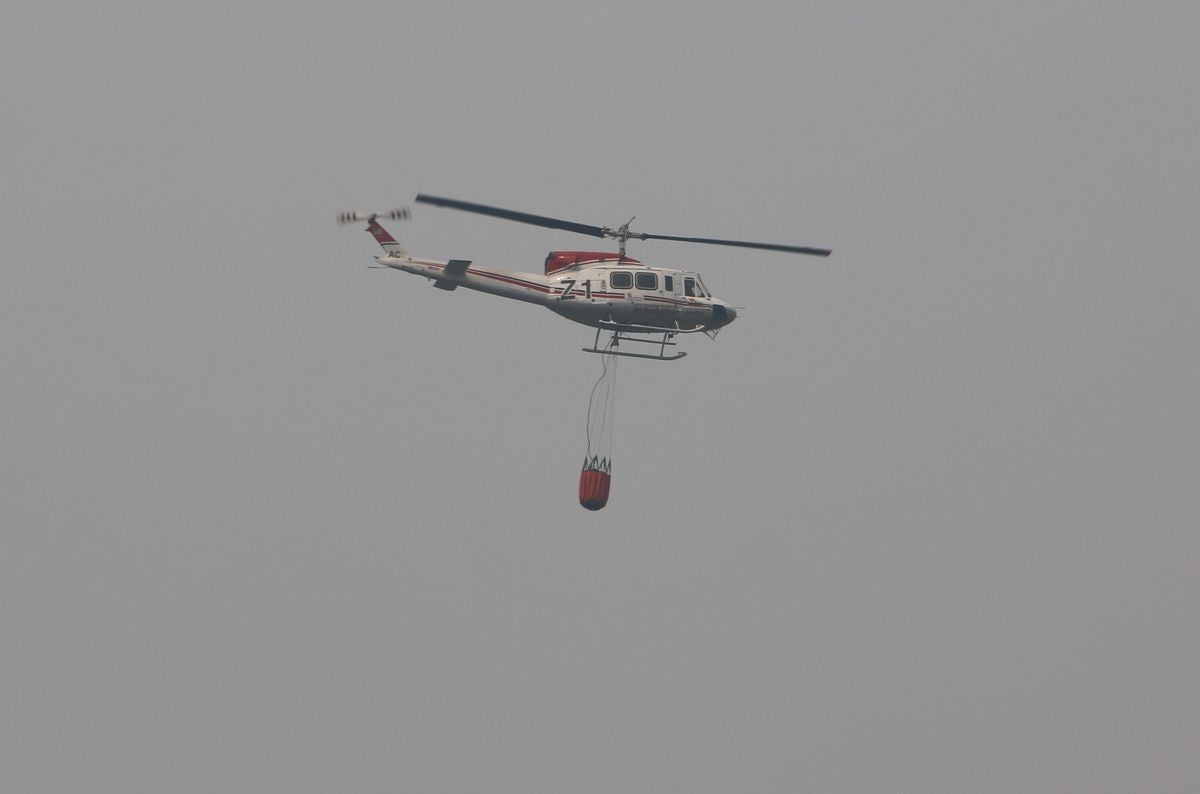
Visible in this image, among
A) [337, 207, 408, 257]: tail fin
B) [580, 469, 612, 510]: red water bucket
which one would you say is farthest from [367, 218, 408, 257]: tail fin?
[580, 469, 612, 510]: red water bucket

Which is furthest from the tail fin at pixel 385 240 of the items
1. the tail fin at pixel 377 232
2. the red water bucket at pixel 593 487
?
the red water bucket at pixel 593 487

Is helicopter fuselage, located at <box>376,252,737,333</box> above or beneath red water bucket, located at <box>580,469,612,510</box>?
above

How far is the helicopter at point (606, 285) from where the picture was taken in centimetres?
5653

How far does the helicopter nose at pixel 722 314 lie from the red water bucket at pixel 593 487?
5889mm

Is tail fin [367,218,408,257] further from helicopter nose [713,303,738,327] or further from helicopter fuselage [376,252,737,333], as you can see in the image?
helicopter nose [713,303,738,327]

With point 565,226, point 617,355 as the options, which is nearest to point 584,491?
point 617,355

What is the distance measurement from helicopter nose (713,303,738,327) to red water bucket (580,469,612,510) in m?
5.89

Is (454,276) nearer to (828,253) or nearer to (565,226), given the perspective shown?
(565,226)

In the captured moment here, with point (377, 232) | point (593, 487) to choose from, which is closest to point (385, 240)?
point (377, 232)

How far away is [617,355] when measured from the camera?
189 ft

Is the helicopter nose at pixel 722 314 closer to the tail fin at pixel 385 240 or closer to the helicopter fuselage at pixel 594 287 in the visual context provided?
the helicopter fuselage at pixel 594 287

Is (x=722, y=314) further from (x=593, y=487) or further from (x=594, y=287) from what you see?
(x=593, y=487)

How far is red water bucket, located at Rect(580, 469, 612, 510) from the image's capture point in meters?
58.7

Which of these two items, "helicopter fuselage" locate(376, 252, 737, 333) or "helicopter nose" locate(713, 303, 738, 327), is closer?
"helicopter fuselage" locate(376, 252, 737, 333)
